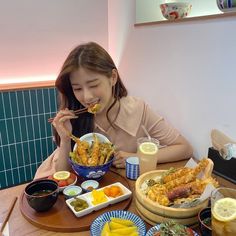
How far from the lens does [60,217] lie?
0.89 meters

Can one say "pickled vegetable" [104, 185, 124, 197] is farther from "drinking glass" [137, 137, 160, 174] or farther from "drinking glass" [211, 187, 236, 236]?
"drinking glass" [211, 187, 236, 236]

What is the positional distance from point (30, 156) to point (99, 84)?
132cm

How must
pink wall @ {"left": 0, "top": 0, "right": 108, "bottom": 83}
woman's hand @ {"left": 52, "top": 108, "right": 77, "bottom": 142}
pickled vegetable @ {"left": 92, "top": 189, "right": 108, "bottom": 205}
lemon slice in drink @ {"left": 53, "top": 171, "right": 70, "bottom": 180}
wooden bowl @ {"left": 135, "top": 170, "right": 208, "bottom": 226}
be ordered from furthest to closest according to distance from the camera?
pink wall @ {"left": 0, "top": 0, "right": 108, "bottom": 83}
woman's hand @ {"left": 52, "top": 108, "right": 77, "bottom": 142}
lemon slice in drink @ {"left": 53, "top": 171, "right": 70, "bottom": 180}
pickled vegetable @ {"left": 92, "top": 189, "right": 108, "bottom": 205}
wooden bowl @ {"left": 135, "top": 170, "right": 208, "bottom": 226}

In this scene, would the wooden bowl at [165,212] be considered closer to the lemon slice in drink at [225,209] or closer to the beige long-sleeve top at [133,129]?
the lemon slice in drink at [225,209]

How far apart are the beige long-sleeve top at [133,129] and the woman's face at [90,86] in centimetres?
16

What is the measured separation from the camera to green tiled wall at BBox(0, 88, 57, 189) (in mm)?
2143

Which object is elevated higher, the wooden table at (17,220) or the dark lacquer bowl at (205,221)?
the dark lacquer bowl at (205,221)

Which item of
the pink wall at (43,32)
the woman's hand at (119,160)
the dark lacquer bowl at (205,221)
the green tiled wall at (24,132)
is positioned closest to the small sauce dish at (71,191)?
the woman's hand at (119,160)

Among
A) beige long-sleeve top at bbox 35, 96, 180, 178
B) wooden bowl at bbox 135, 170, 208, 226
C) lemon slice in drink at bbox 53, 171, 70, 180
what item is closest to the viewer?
wooden bowl at bbox 135, 170, 208, 226

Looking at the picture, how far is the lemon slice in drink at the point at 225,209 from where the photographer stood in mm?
703

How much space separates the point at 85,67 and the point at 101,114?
1.11 feet

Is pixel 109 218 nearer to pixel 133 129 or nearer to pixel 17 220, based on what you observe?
pixel 17 220

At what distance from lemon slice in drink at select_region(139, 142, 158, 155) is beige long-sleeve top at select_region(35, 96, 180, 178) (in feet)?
0.93

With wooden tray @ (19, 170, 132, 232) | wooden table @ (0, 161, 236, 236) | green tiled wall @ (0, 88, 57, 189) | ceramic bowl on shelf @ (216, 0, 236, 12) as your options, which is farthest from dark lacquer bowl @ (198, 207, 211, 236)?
green tiled wall @ (0, 88, 57, 189)
